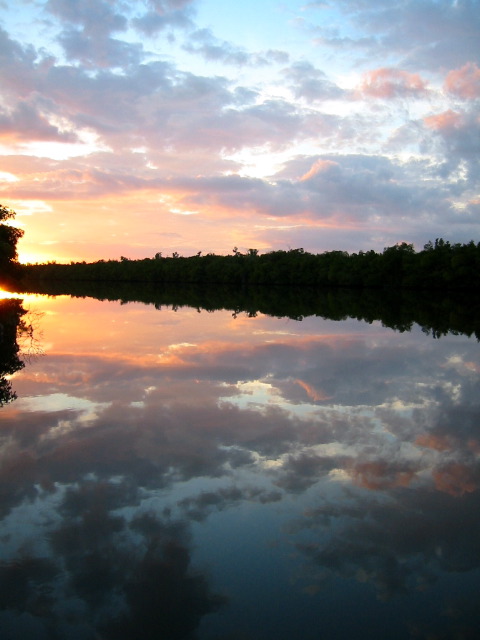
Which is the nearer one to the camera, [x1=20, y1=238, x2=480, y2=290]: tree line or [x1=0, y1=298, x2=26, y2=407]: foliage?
[x1=0, y1=298, x2=26, y2=407]: foliage

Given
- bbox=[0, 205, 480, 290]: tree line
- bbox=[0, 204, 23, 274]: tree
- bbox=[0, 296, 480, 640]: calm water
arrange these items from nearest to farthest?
bbox=[0, 296, 480, 640]: calm water, bbox=[0, 204, 23, 274]: tree, bbox=[0, 205, 480, 290]: tree line

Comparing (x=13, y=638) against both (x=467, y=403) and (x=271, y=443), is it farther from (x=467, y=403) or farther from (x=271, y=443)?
(x=467, y=403)

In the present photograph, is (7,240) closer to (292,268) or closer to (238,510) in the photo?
(238,510)

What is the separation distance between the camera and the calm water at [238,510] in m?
3.62

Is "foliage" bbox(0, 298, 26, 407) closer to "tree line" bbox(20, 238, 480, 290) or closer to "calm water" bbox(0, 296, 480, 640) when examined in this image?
"calm water" bbox(0, 296, 480, 640)

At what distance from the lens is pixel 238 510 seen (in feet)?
16.6

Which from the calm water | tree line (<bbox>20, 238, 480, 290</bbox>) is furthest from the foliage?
Answer: tree line (<bbox>20, 238, 480, 290</bbox>)

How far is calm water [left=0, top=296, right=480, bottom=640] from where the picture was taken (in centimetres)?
362

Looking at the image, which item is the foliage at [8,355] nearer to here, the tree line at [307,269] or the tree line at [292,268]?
the tree line at [292,268]

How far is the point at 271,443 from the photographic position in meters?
7.16

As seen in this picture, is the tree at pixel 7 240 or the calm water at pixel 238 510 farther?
the tree at pixel 7 240

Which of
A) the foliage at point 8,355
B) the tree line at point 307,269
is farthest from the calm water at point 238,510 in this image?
the tree line at point 307,269

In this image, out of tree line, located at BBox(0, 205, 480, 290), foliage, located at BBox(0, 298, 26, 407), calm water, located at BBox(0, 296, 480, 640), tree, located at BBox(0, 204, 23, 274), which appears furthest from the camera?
tree line, located at BBox(0, 205, 480, 290)

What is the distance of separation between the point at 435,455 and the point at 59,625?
4.88m
